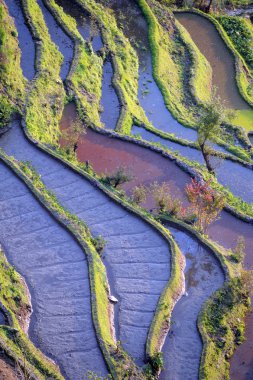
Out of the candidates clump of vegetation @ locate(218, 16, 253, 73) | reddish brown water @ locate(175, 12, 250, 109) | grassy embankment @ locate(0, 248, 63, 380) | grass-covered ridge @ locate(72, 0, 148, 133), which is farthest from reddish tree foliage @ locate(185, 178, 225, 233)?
clump of vegetation @ locate(218, 16, 253, 73)

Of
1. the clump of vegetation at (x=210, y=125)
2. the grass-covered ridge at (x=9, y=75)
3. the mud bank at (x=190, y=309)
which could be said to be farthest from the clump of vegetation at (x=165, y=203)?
the grass-covered ridge at (x=9, y=75)

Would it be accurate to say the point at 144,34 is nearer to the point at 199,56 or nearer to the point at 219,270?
the point at 199,56

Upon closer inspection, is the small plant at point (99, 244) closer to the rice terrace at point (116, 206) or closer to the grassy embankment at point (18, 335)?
the rice terrace at point (116, 206)

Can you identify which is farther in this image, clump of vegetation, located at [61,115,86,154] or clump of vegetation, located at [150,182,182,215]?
clump of vegetation, located at [61,115,86,154]

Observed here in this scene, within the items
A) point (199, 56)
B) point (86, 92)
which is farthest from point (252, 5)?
point (86, 92)

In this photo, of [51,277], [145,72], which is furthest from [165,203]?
[145,72]

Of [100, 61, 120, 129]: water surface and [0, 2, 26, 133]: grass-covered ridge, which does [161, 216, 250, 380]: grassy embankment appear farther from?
[0, 2, 26, 133]: grass-covered ridge
